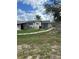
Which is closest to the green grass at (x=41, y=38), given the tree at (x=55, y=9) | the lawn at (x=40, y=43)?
the lawn at (x=40, y=43)

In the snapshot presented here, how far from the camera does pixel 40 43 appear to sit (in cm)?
182

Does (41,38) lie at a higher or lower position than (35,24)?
lower

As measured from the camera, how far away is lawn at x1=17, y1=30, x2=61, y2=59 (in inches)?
70.6

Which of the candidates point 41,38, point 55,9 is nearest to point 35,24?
point 41,38

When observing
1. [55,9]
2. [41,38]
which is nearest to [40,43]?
[41,38]

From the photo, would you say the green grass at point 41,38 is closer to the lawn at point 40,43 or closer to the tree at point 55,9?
the lawn at point 40,43

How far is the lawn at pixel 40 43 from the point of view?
1792 mm

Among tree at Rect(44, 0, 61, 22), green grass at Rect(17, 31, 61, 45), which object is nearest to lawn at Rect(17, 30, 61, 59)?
green grass at Rect(17, 31, 61, 45)

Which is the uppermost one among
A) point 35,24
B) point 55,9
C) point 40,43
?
point 55,9

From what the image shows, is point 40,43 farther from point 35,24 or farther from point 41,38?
point 35,24

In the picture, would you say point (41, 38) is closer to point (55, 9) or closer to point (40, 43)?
point (40, 43)
